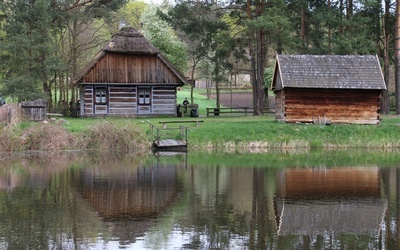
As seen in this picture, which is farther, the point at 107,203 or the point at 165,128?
the point at 165,128

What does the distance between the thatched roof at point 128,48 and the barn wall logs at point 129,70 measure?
0.36m

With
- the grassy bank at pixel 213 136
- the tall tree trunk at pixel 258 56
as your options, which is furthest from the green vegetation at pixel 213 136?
the tall tree trunk at pixel 258 56

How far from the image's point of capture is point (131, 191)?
67.4 feet

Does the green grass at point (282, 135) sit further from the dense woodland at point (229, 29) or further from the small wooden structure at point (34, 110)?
the dense woodland at point (229, 29)

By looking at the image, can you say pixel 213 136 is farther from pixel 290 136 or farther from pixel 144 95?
pixel 144 95

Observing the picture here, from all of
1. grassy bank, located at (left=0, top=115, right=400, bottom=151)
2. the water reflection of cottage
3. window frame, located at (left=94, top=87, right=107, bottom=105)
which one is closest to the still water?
the water reflection of cottage

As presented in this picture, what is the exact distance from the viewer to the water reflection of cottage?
1520 centimetres

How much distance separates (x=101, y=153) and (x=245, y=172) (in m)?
10.3

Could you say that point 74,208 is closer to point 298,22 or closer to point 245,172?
point 245,172

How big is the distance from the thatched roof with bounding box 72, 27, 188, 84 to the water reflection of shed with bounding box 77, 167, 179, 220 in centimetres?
1907

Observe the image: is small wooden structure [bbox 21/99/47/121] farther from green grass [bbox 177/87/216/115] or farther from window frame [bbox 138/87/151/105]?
green grass [bbox 177/87/216/115]

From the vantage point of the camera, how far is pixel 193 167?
2683 cm

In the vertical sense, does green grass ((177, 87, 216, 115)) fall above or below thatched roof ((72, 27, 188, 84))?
below

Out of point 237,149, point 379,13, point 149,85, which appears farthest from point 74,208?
point 379,13
